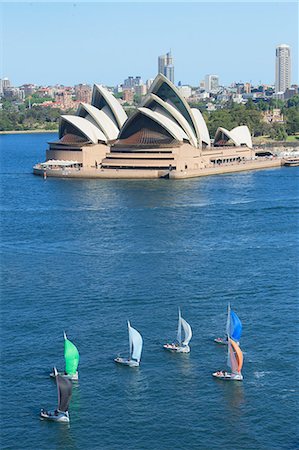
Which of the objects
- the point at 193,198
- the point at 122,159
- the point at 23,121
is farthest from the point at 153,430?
the point at 23,121

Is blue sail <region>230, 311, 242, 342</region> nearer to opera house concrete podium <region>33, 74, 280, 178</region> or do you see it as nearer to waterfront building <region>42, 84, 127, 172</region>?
opera house concrete podium <region>33, 74, 280, 178</region>

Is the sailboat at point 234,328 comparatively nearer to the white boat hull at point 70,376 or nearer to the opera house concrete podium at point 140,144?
the white boat hull at point 70,376

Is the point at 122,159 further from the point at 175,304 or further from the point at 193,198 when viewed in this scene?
the point at 175,304

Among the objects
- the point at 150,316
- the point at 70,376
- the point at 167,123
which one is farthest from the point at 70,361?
the point at 167,123

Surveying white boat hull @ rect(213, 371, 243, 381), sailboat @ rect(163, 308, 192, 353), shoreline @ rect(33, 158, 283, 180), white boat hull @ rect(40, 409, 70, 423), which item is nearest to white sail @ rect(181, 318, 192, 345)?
sailboat @ rect(163, 308, 192, 353)

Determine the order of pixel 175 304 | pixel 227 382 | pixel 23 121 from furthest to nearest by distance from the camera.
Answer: pixel 23 121
pixel 175 304
pixel 227 382

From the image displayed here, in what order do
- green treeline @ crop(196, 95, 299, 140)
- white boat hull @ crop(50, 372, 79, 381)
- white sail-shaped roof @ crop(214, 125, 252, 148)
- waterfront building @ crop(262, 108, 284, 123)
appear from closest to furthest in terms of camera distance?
white boat hull @ crop(50, 372, 79, 381) < white sail-shaped roof @ crop(214, 125, 252, 148) < green treeline @ crop(196, 95, 299, 140) < waterfront building @ crop(262, 108, 284, 123)
